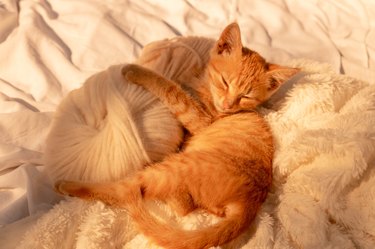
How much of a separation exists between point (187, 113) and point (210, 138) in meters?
0.09

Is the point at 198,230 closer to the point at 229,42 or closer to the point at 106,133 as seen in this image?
the point at 106,133

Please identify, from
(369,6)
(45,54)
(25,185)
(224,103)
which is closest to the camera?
(25,185)

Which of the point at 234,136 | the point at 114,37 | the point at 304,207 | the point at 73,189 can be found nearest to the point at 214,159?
the point at 234,136

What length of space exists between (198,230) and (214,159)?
0.63ft

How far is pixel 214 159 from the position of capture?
0.92 meters

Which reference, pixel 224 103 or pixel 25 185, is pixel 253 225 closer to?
pixel 224 103

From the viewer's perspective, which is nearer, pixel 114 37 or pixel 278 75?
pixel 278 75

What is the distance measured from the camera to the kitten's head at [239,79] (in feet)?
3.52

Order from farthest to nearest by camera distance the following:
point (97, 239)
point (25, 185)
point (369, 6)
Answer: point (369, 6) < point (25, 185) < point (97, 239)

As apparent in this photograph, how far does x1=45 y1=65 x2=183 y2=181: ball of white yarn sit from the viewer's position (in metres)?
0.88

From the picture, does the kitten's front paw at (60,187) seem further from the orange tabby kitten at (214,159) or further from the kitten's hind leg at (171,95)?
the kitten's hind leg at (171,95)

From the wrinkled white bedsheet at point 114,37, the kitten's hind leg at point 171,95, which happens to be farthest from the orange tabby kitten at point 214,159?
the wrinkled white bedsheet at point 114,37

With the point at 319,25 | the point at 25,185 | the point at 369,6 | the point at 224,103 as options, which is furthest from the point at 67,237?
the point at 369,6

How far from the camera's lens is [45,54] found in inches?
53.8
